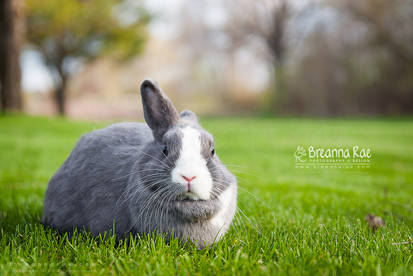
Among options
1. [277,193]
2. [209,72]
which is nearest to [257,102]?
[209,72]

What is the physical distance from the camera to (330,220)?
2.91 m

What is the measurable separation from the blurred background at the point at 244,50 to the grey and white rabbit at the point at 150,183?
34.6ft

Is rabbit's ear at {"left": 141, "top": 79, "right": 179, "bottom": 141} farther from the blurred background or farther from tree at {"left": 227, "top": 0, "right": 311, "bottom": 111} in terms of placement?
tree at {"left": 227, "top": 0, "right": 311, "bottom": 111}

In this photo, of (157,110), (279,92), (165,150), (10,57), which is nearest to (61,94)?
(10,57)

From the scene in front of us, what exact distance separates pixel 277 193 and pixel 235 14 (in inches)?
918

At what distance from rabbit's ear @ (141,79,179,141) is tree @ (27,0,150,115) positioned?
16311 millimetres

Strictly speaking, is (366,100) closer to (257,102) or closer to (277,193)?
(257,102)

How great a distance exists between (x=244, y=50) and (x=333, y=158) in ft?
65.6

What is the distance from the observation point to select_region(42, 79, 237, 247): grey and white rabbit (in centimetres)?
200

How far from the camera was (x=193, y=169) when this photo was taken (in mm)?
1927

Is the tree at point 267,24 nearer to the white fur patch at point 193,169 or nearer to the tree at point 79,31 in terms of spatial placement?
the tree at point 79,31

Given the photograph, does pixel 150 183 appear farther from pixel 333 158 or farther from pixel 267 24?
pixel 267 24

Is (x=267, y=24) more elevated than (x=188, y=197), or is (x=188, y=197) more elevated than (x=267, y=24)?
(x=267, y=24)

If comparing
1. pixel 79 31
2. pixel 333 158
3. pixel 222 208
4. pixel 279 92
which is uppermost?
pixel 79 31
